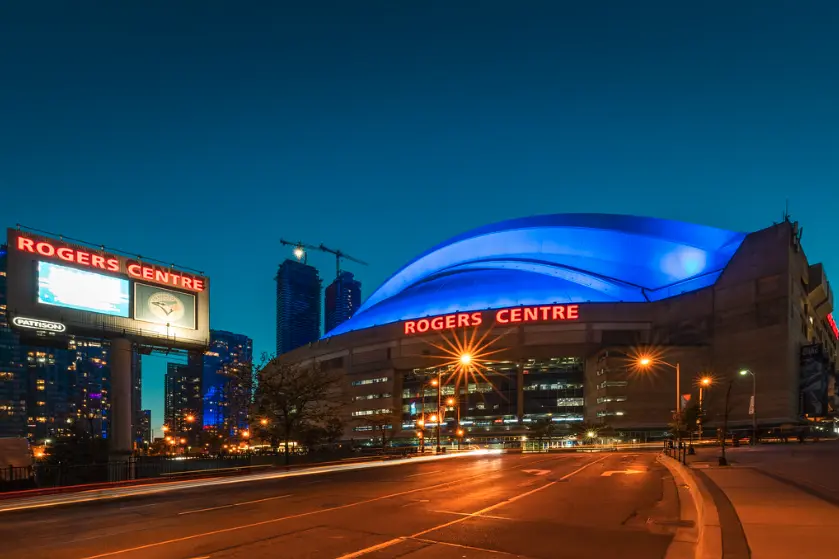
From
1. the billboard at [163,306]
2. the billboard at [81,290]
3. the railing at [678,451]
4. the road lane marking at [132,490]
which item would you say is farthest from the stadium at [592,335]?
the road lane marking at [132,490]

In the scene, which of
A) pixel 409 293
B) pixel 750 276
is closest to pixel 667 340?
pixel 750 276

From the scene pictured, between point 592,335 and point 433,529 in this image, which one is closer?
point 433,529

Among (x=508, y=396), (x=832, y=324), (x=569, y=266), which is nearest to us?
(x=508, y=396)

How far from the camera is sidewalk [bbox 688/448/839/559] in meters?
9.23

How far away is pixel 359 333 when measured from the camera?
122938 mm

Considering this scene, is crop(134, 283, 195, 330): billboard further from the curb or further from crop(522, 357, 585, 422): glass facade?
crop(522, 357, 585, 422): glass facade

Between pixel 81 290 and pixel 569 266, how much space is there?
91.0m

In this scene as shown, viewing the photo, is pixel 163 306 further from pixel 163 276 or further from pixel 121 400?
pixel 121 400

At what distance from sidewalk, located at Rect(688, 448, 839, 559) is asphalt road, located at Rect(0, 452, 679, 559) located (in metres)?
1.38

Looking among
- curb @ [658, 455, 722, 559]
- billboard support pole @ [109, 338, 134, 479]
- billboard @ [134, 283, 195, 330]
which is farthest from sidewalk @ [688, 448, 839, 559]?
billboard @ [134, 283, 195, 330]

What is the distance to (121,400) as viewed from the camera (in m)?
40.8

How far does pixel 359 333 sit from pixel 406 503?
105236mm

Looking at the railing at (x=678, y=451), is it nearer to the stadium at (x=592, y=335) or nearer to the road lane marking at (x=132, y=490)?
the road lane marking at (x=132, y=490)

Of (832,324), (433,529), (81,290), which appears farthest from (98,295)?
(832,324)
